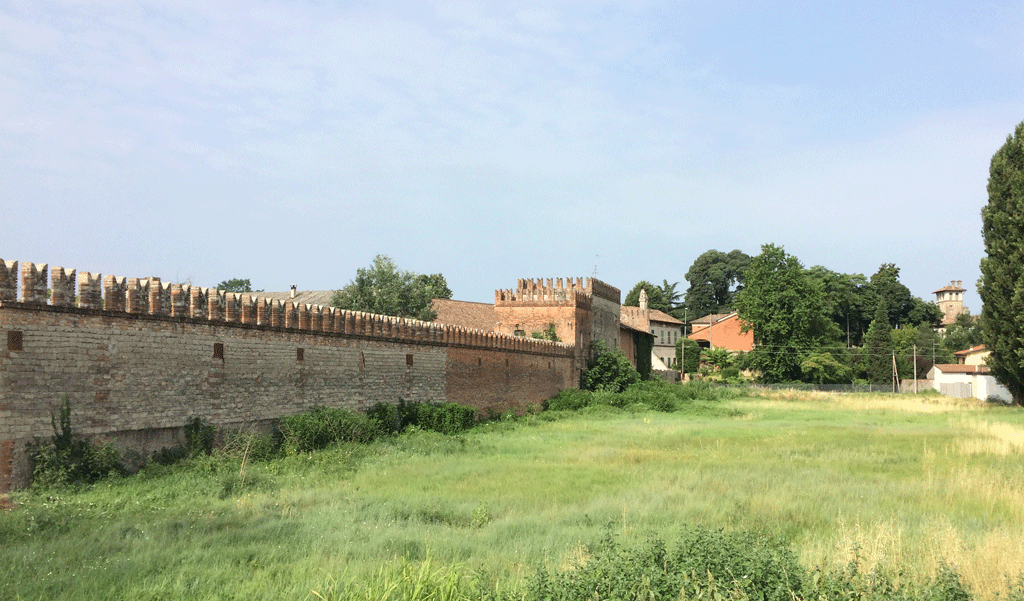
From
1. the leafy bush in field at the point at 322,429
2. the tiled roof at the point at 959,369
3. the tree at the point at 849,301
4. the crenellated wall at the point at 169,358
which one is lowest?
the tiled roof at the point at 959,369

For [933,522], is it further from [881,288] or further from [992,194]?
[881,288]

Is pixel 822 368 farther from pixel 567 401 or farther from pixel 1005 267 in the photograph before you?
pixel 567 401

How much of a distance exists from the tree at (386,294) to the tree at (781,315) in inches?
1153

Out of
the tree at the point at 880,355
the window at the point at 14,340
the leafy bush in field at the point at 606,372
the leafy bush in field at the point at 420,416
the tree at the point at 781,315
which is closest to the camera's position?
the window at the point at 14,340

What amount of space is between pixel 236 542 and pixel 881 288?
95433mm

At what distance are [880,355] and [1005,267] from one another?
30.4 meters

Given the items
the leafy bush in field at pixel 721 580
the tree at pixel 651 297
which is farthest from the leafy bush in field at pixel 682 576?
the tree at pixel 651 297

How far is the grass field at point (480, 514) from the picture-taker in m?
7.26

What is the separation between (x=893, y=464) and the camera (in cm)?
1648

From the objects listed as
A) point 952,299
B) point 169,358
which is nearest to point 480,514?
point 169,358

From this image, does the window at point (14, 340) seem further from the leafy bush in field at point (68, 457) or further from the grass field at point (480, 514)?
the grass field at point (480, 514)

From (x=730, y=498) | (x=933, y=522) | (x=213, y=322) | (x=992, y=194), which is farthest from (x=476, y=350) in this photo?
(x=992, y=194)

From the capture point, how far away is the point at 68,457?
38.6ft

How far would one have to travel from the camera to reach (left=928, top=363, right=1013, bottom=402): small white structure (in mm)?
49519
